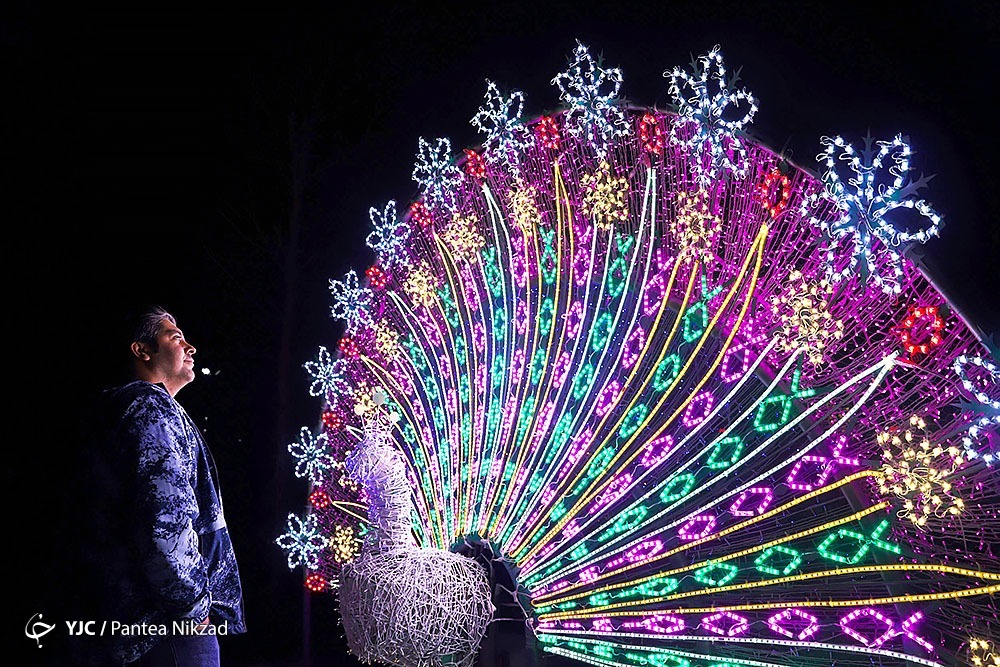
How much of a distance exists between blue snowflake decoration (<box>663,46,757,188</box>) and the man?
1.76 metres

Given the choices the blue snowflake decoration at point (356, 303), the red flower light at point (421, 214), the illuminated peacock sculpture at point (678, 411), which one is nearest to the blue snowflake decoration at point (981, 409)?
the illuminated peacock sculpture at point (678, 411)

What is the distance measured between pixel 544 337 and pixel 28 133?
2.70 m

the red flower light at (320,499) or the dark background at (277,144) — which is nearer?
the dark background at (277,144)

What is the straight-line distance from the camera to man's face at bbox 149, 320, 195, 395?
8.04 feet

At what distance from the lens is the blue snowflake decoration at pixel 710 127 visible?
277 centimetres

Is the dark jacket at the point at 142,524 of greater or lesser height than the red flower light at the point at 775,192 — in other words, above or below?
below

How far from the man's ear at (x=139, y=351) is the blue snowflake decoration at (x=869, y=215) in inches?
76.4

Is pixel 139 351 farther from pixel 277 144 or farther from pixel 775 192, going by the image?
pixel 277 144

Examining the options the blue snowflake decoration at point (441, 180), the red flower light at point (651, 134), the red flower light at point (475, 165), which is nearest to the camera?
the red flower light at point (651, 134)

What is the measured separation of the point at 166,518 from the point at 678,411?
164cm

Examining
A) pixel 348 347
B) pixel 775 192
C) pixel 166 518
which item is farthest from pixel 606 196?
pixel 166 518

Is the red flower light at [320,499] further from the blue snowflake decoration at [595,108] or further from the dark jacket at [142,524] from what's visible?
the blue snowflake decoration at [595,108]

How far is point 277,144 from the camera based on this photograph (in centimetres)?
496

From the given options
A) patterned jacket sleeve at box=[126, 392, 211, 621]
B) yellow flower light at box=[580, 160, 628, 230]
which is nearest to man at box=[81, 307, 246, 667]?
patterned jacket sleeve at box=[126, 392, 211, 621]
